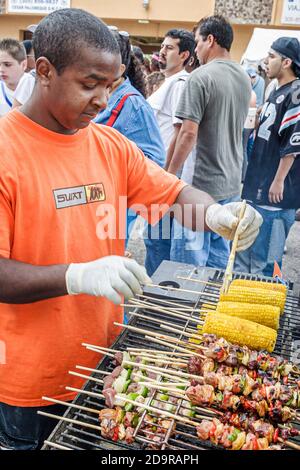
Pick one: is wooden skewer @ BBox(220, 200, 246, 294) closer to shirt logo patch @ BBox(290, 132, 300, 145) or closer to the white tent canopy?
shirt logo patch @ BBox(290, 132, 300, 145)

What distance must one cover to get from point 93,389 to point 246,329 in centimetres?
76

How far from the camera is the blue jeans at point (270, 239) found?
5.51m

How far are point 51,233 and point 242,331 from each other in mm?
995

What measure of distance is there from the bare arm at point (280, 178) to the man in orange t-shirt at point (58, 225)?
10.8ft

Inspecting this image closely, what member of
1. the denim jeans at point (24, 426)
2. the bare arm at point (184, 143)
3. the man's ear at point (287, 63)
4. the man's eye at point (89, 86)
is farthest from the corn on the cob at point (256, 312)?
the man's ear at point (287, 63)

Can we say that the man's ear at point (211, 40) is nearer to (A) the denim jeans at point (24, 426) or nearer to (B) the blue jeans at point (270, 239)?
(B) the blue jeans at point (270, 239)

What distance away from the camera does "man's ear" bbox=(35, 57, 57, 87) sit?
1.90 m

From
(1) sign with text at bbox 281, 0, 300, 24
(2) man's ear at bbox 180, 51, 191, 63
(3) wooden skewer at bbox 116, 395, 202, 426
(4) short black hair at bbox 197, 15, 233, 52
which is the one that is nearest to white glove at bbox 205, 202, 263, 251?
(3) wooden skewer at bbox 116, 395, 202, 426

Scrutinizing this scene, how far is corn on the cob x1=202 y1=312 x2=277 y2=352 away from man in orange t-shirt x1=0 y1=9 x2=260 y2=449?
18.8 inches

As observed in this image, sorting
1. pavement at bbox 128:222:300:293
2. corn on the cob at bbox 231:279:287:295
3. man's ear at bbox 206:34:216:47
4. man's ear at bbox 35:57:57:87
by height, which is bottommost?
pavement at bbox 128:222:300:293

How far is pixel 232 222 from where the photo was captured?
2.49 meters

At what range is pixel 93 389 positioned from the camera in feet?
6.56
